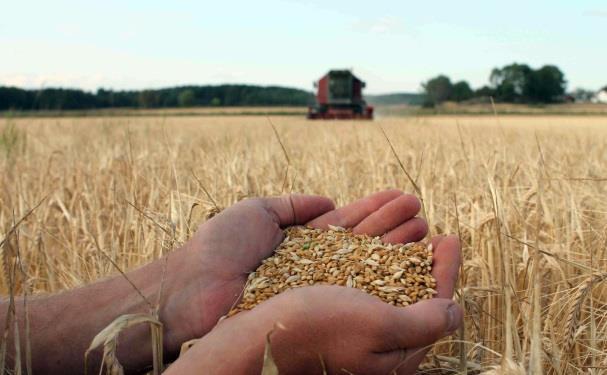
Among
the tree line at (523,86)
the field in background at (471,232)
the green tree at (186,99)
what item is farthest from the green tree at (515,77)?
the field in background at (471,232)

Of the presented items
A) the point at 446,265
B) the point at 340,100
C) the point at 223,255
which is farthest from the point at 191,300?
the point at 340,100

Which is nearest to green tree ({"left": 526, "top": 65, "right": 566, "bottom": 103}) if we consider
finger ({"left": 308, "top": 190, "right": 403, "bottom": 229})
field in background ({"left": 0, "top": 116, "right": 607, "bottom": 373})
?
field in background ({"left": 0, "top": 116, "right": 607, "bottom": 373})

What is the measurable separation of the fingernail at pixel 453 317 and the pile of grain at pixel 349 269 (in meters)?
0.19

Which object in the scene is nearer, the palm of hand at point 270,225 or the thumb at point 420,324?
the thumb at point 420,324

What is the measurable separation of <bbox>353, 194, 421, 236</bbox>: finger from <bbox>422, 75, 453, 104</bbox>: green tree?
52027 mm

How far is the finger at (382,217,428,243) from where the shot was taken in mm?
1975

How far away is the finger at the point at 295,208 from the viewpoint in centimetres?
208

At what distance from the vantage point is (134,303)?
192 cm

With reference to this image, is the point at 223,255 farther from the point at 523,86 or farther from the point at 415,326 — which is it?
the point at 523,86

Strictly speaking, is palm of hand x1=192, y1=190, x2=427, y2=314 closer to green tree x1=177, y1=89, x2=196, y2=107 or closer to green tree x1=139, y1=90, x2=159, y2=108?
green tree x1=139, y1=90, x2=159, y2=108

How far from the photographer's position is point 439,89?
58156 mm

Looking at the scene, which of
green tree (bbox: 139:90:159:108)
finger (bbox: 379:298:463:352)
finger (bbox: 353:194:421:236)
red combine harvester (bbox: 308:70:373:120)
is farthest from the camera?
red combine harvester (bbox: 308:70:373:120)

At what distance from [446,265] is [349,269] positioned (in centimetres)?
26

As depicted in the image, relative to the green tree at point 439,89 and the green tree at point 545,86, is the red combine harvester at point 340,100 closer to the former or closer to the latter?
the green tree at point 439,89
